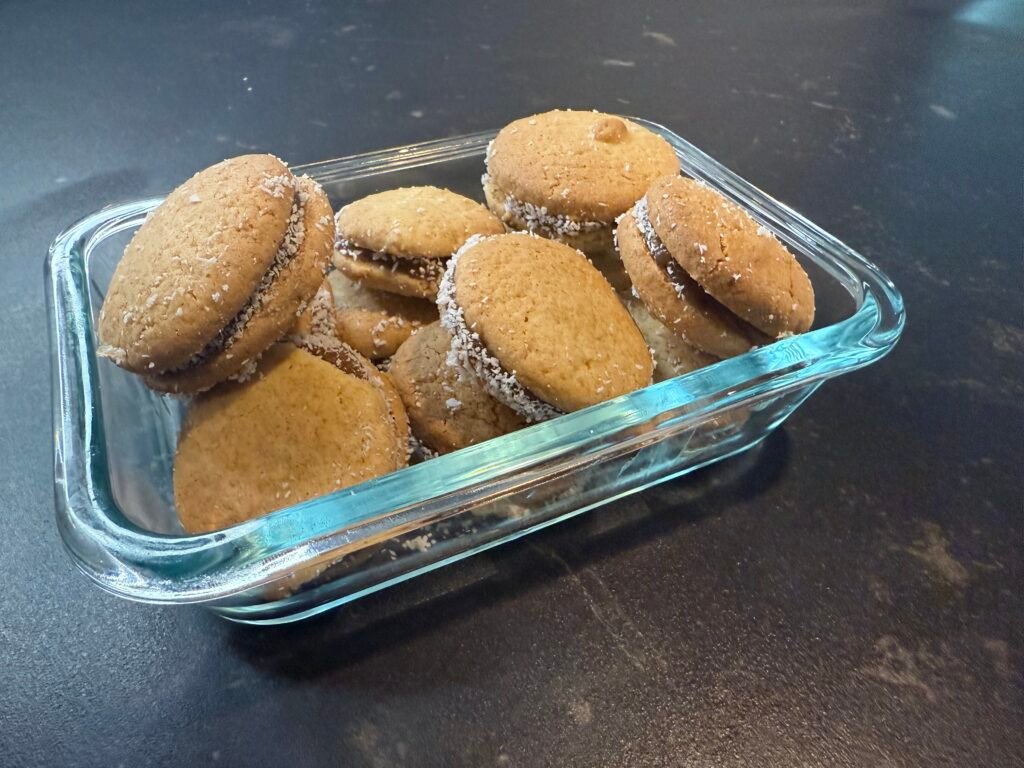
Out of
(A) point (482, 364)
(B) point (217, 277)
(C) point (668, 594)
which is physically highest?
(B) point (217, 277)

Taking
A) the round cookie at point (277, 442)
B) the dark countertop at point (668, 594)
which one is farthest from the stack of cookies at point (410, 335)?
the dark countertop at point (668, 594)

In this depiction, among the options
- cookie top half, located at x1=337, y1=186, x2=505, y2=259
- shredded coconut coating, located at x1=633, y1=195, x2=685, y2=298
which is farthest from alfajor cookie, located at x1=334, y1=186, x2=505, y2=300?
shredded coconut coating, located at x1=633, y1=195, x2=685, y2=298

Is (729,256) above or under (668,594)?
above

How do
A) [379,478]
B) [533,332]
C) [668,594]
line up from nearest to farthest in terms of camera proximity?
1. [379,478]
2. [533,332]
3. [668,594]

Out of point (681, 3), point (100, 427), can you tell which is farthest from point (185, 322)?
point (681, 3)

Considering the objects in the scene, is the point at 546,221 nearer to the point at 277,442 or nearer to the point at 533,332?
the point at 533,332

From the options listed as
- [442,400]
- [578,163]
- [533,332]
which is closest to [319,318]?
[442,400]

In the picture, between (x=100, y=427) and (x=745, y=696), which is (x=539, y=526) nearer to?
(x=745, y=696)

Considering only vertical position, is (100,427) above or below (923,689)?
above

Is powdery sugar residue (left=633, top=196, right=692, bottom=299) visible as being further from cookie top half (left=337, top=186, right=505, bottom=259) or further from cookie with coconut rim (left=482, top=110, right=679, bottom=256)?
cookie top half (left=337, top=186, right=505, bottom=259)
